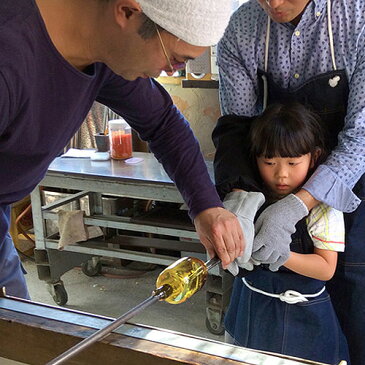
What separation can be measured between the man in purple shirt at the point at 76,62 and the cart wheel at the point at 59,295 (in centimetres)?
173

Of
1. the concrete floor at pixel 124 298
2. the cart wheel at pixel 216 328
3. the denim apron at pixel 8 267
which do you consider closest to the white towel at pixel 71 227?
the concrete floor at pixel 124 298

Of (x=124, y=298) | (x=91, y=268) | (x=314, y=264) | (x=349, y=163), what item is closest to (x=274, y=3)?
(x=349, y=163)

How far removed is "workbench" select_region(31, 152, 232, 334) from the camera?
2.55 m

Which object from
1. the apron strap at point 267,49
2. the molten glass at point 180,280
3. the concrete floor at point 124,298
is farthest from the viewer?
the concrete floor at point 124,298

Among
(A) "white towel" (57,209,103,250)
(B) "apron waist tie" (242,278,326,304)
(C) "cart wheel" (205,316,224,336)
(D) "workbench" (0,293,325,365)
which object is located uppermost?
(D) "workbench" (0,293,325,365)

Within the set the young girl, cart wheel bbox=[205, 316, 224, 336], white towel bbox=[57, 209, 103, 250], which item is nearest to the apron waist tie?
A: the young girl

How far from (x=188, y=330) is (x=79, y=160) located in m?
1.03

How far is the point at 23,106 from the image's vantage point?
37.6 inches

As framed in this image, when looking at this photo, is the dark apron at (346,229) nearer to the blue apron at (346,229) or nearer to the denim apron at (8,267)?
the blue apron at (346,229)

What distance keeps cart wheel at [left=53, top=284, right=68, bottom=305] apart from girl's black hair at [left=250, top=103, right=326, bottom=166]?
5.96 feet

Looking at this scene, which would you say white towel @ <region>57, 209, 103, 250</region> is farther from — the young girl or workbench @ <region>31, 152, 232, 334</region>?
the young girl

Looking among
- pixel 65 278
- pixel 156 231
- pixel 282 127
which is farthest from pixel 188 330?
pixel 282 127

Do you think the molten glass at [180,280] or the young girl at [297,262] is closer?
the molten glass at [180,280]

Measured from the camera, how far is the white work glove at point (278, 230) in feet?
4.37
